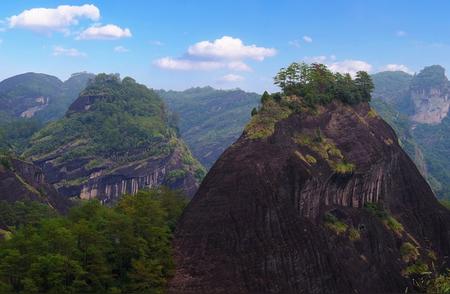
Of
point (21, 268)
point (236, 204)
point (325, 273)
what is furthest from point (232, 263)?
point (21, 268)

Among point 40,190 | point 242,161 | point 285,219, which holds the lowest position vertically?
point 40,190

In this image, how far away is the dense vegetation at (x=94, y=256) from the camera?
1533 inches

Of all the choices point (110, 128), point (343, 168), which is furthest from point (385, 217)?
point (110, 128)

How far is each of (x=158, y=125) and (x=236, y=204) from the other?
424ft

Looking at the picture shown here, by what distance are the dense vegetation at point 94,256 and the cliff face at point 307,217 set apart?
7.97 feet

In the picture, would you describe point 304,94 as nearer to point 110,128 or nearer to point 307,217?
point 307,217

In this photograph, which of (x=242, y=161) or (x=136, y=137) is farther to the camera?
(x=136, y=137)

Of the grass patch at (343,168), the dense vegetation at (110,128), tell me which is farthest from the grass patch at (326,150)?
the dense vegetation at (110,128)

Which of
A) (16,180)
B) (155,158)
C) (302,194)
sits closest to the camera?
(302,194)

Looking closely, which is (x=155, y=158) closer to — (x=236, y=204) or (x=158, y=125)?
(x=158, y=125)

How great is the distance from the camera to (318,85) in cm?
6444

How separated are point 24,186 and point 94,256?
63240 millimetres

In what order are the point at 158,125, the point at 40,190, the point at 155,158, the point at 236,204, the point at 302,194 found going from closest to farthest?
the point at 236,204
the point at 302,194
the point at 40,190
the point at 155,158
the point at 158,125

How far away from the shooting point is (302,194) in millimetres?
50344
